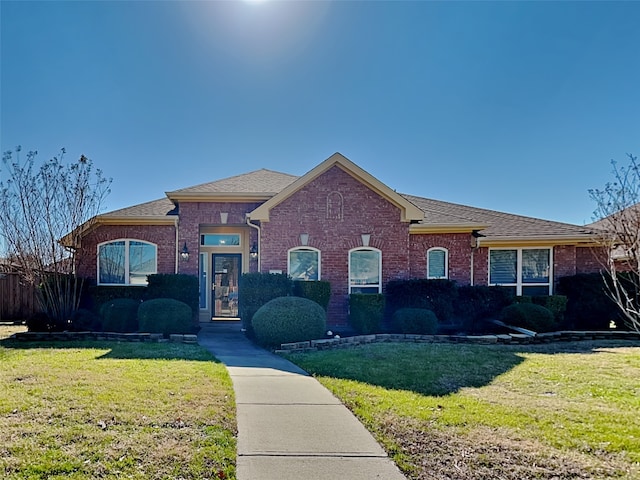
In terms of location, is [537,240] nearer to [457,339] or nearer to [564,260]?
[564,260]

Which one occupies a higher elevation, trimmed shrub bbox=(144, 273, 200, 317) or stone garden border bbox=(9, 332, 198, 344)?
trimmed shrub bbox=(144, 273, 200, 317)

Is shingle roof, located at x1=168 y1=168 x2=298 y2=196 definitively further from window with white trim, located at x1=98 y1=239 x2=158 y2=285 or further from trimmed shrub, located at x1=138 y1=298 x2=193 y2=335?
trimmed shrub, located at x1=138 y1=298 x2=193 y2=335

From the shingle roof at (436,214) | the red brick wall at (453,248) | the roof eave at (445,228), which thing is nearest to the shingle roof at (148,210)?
the shingle roof at (436,214)

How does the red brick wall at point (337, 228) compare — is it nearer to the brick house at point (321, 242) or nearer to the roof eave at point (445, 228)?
the brick house at point (321, 242)

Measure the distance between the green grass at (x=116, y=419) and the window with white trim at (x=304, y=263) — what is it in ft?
21.0

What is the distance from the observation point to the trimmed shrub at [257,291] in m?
13.1

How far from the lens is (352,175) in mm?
14859

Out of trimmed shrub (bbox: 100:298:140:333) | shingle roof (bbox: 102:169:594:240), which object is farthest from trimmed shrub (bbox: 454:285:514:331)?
trimmed shrub (bbox: 100:298:140:333)

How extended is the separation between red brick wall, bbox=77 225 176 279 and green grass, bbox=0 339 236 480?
6.82m

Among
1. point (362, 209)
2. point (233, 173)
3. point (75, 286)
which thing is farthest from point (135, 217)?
point (362, 209)

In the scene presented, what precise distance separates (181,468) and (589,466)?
12.2ft

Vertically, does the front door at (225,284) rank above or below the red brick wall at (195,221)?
below

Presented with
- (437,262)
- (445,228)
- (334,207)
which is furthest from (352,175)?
(437,262)

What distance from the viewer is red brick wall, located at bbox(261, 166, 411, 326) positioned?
14.7 m
